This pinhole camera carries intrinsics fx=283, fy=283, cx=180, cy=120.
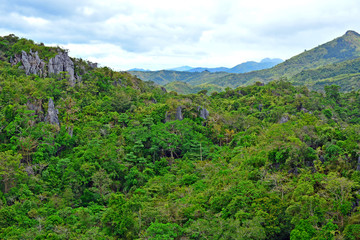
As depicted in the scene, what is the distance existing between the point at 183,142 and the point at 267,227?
18986 millimetres

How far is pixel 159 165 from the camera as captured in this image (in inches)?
1255

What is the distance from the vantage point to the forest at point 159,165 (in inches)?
668

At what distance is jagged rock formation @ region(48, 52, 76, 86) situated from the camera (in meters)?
41.8

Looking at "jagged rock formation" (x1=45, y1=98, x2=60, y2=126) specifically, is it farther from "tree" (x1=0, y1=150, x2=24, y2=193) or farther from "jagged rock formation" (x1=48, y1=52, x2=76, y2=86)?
"jagged rock formation" (x1=48, y1=52, x2=76, y2=86)

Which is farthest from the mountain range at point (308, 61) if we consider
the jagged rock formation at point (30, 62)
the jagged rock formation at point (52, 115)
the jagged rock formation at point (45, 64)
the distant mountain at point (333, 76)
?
the jagged rock formation at point (52, 115)

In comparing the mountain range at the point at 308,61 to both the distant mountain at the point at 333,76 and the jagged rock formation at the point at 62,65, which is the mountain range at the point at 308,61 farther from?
the jagged rock formation at the point at 62,65

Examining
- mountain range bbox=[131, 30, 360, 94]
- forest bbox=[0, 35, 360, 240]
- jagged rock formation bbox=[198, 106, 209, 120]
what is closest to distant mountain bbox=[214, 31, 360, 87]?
mountain range bbox=[131, 30, 360, 94]

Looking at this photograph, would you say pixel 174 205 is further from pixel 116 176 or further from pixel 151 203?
pixel 116 176

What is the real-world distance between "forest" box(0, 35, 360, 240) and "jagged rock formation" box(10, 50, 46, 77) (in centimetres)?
104

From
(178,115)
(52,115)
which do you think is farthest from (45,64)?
(178,115)

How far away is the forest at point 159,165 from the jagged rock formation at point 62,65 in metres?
1.21

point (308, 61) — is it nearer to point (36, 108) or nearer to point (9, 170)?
point (36, 108)

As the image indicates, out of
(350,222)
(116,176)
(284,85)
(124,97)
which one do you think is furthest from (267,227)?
(284,85)

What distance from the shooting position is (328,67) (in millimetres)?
128750
